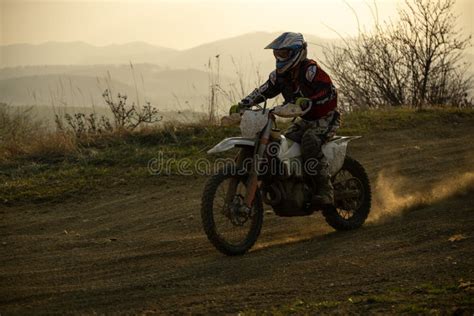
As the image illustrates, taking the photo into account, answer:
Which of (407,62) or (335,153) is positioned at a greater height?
(407,62)

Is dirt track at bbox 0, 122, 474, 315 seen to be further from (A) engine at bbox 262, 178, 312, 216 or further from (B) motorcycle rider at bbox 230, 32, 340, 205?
(B) motorcycle rider at bbox 230, 32, 340, 205

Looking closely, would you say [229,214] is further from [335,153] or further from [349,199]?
[349,199]

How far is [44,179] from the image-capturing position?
37.7 feet

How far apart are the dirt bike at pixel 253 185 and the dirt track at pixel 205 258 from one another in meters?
0.26

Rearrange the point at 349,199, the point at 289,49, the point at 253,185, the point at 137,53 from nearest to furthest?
the point at 253,185 < the point at 289,49 < the point at 349,199 < the point at 137,53

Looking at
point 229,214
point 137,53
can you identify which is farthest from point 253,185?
point 137,53

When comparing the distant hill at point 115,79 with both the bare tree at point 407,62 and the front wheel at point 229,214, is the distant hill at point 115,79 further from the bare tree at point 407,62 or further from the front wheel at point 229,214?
the front wheel at point 229,214

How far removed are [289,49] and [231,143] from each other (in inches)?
48.1

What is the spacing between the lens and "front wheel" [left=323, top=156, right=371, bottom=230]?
8.30 metres

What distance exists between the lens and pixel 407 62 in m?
18.8

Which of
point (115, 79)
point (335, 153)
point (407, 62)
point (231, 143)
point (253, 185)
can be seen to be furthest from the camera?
point (115, 79)

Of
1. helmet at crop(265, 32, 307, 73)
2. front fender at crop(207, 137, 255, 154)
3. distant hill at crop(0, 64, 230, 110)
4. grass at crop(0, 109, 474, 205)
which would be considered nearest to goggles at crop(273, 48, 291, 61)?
helmet at crop(265, 32, 307, 73)

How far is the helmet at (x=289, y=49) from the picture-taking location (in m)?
7.62

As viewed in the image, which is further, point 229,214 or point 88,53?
point 88,53
